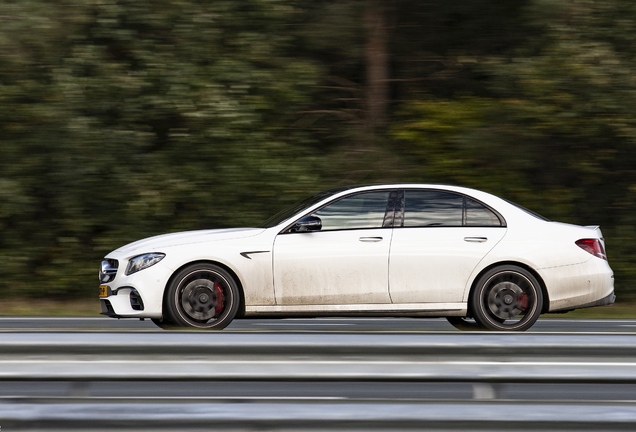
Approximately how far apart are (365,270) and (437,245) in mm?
743

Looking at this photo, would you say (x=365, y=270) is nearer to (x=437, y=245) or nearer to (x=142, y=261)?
(x=437, y=245)

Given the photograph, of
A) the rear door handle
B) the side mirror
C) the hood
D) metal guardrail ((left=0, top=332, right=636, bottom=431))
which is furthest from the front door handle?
metal guardrail ((left=0, top=332, right=636, bottom=431))

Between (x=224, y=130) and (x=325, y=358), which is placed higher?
(x=224, y=130)

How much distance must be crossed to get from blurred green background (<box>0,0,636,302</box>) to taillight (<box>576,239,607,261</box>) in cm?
497

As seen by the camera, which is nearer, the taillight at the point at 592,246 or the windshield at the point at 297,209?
the taillight at the point at 592,246

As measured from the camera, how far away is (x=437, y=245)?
761cm

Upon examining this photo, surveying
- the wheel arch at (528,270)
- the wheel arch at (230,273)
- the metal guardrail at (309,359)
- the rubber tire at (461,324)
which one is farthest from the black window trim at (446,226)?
→ the metal guardrail at (309,359)

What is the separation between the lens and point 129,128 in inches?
510

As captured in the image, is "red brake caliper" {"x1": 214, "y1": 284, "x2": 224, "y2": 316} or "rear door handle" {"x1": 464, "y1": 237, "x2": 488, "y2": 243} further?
"rear door handle" {"x1": 464, "y1": 237, "x2": 488, "y2": 243}

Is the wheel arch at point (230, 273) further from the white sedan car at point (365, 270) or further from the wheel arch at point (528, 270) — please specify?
the wheel arch at point (528, 270)

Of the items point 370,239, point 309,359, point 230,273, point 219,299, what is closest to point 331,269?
point 370,239

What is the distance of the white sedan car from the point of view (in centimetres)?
751

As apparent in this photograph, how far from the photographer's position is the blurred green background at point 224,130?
1264 cm

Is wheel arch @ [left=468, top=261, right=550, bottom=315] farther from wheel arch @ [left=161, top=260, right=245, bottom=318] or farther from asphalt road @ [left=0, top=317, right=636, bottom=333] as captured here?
wheel arch @ [left=161, top=260, right=245, bottom=318]
